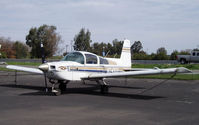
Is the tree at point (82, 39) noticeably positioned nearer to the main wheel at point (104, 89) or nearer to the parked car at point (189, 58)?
the parked car at point (189, 58)

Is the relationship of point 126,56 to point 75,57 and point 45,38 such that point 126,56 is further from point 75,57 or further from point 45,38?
point 45,38

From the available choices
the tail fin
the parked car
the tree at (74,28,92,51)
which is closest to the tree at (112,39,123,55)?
the tree at (74,28,92,51)

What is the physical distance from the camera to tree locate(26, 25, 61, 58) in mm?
71500

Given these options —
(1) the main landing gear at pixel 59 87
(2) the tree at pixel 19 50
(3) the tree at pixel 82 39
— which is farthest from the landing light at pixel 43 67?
(2) the tree at pixel 19 50

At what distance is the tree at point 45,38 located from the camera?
235 feet

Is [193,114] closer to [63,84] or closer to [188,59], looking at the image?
[63,84]

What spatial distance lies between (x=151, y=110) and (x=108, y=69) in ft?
20.9

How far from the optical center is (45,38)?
2844 inches

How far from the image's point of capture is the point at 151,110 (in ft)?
29.6

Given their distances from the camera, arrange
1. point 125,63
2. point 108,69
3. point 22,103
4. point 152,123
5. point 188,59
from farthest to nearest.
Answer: point 188,59, point 125,63, point 108,69, point 22,103, point 152,123

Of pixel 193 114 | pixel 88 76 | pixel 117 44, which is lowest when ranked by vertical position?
pixel 193 114

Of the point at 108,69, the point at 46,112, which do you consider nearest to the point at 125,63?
the point at 108,69

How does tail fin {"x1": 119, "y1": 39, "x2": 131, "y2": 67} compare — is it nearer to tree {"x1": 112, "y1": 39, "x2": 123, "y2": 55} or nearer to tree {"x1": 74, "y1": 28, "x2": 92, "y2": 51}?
tree {"x1": 74, "y1": 28, "x2": 92, "y2": 51}

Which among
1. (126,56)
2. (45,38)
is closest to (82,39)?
(45,38)
